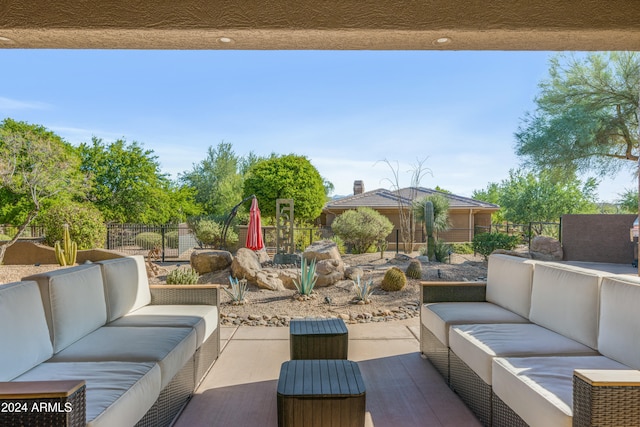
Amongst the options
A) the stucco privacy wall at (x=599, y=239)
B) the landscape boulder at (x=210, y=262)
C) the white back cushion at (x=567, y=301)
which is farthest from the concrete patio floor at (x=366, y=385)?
the stucco privacy wall at (x=599, y=239)

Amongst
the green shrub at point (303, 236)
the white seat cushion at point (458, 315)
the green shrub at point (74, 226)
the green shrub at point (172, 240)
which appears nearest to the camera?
the white seat cushion at point (458, 315)

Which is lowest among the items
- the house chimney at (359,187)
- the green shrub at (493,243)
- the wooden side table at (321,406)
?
the wooden side table at (321,406)

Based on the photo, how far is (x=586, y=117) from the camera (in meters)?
12.7

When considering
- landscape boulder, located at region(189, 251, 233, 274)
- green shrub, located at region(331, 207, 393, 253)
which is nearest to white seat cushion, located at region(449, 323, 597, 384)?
landscape boulder, located at region(189, 251, 233, 274)

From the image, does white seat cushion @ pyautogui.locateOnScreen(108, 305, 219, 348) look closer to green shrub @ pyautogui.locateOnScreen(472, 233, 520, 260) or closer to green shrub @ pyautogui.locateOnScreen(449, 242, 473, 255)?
green shrub @ pyautogui.locateOnScreen(472, 233, 520, 260)

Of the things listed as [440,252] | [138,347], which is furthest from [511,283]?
[440,252]

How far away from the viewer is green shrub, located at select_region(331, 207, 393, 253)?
1397 centimetres

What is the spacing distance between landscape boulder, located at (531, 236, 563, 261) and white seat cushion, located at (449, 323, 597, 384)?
28.5ft

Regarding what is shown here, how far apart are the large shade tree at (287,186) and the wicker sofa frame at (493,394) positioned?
1386cm

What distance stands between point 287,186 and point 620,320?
15955 mm

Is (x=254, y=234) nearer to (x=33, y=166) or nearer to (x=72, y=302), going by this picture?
(x=72, y=302)

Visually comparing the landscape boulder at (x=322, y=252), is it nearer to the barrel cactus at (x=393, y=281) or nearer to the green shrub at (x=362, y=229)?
the barrel cactus at (x=393, y=281)

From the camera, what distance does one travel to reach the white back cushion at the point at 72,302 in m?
2.62

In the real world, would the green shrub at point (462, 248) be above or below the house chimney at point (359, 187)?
below
